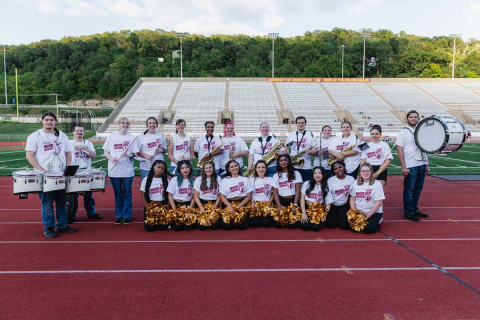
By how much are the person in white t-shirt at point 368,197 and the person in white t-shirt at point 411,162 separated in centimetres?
119

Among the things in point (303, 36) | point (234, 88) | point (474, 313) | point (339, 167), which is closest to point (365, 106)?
point (234, 88)

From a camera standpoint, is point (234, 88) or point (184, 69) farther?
point (184, 69)

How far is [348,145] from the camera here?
7078mm

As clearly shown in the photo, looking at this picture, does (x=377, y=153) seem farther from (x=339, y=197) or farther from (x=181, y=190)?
(x=181, y=190)

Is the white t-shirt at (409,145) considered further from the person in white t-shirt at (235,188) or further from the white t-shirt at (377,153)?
the person in white t-shirt at (235,188)

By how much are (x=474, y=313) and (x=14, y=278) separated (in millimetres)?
4725

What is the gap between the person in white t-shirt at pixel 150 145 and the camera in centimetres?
682

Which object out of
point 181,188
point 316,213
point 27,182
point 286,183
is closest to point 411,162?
point 316,213

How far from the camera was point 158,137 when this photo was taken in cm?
699

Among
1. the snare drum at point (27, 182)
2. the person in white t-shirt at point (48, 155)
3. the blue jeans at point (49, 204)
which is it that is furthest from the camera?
the blue jeans at point (49, 204)

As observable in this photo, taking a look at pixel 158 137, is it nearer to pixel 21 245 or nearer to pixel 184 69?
pixel 21 245

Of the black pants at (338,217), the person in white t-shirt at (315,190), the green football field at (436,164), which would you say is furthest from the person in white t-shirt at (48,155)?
the green football field at (436,164)

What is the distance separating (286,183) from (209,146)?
1.72 metres

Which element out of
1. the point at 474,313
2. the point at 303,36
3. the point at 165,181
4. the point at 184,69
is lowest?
the point at 474,313
